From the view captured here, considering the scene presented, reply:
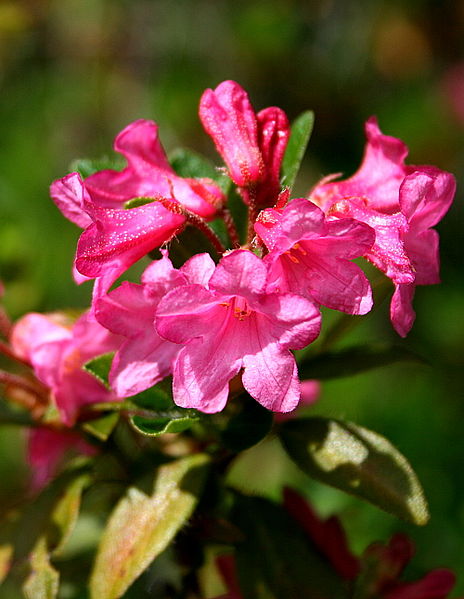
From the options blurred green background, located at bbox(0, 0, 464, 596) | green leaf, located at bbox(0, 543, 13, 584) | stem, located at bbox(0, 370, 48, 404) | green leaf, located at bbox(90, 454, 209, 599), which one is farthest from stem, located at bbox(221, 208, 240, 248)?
blurred green background, located at bbox(0, 0, 464, 596)

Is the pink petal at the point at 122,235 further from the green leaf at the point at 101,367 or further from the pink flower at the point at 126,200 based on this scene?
the green leaf at the point at 101,367

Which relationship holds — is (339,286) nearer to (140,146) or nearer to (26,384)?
(140,146)

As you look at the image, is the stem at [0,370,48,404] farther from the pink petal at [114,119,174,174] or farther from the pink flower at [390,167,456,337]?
the pink flower at [390,167,456,337]

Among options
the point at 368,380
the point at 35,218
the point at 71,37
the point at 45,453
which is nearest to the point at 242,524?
the point at 45,453

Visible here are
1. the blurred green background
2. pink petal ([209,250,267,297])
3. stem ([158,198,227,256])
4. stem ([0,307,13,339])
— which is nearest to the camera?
pink petal ([209,250,267,297])

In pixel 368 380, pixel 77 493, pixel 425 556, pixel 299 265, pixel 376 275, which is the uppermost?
pixel 299 265

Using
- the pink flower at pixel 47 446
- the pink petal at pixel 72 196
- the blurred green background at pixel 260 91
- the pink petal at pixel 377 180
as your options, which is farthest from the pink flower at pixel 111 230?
the blurred green background at pixel 260 91

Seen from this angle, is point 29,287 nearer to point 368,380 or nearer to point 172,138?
point 368,380
